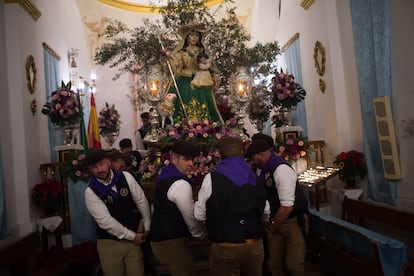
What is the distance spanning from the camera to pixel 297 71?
8383 mm

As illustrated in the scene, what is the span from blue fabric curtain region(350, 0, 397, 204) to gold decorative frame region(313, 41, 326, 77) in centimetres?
Answer: 112

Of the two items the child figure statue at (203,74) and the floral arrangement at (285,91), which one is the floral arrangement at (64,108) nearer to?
the child figure statue at (203,74)

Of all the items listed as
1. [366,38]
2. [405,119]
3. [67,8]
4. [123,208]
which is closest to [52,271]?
[123,208]

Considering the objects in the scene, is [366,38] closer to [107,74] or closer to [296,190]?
[296,190]

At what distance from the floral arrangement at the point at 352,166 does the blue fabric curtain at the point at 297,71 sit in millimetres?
2481

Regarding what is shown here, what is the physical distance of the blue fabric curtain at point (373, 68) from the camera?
15.8ft

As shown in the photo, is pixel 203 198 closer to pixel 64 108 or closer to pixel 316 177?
pixel 316 177

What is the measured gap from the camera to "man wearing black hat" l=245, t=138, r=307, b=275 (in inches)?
129

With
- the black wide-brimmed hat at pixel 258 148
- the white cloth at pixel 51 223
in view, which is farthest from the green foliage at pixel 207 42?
the black wide-brimmed hat at pixel 258 148

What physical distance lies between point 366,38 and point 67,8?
7046 mm

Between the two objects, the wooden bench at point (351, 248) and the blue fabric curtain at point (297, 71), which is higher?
the blue fabric curtain at point (297, 71)

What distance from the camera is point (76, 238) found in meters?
5.13

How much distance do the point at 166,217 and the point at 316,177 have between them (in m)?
2.55

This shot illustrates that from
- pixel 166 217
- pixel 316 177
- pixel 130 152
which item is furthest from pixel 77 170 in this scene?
pixel 316 177
